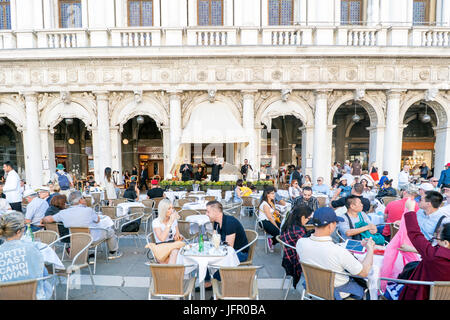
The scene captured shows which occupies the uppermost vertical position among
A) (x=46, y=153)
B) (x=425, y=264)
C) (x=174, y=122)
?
(x=174, y=122)

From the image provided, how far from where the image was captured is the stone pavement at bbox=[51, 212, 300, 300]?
3506mm

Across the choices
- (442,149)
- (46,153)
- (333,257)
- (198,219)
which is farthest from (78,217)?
(442,149)

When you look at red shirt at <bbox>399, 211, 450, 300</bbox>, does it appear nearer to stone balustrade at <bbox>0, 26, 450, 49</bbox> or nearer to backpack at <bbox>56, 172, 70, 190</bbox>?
backpack at <bbox>56, 172, 70, 190</bbox>

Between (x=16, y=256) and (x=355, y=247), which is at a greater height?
(x=16, y=256)

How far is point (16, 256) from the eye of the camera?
2.41m

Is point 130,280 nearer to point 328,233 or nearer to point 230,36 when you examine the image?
point 328,233

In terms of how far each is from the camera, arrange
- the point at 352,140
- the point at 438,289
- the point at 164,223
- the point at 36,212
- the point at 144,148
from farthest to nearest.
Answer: the point at 144,148 → the point at 352,140 → the point at 36,212 → the point at 164,223 → the point at 438,289

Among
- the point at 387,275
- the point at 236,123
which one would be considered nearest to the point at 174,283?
the point at 387,275

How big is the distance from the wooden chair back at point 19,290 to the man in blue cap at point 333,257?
2.73 m

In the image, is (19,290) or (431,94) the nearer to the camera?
(19,290)

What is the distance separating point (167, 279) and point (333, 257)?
174 cm
